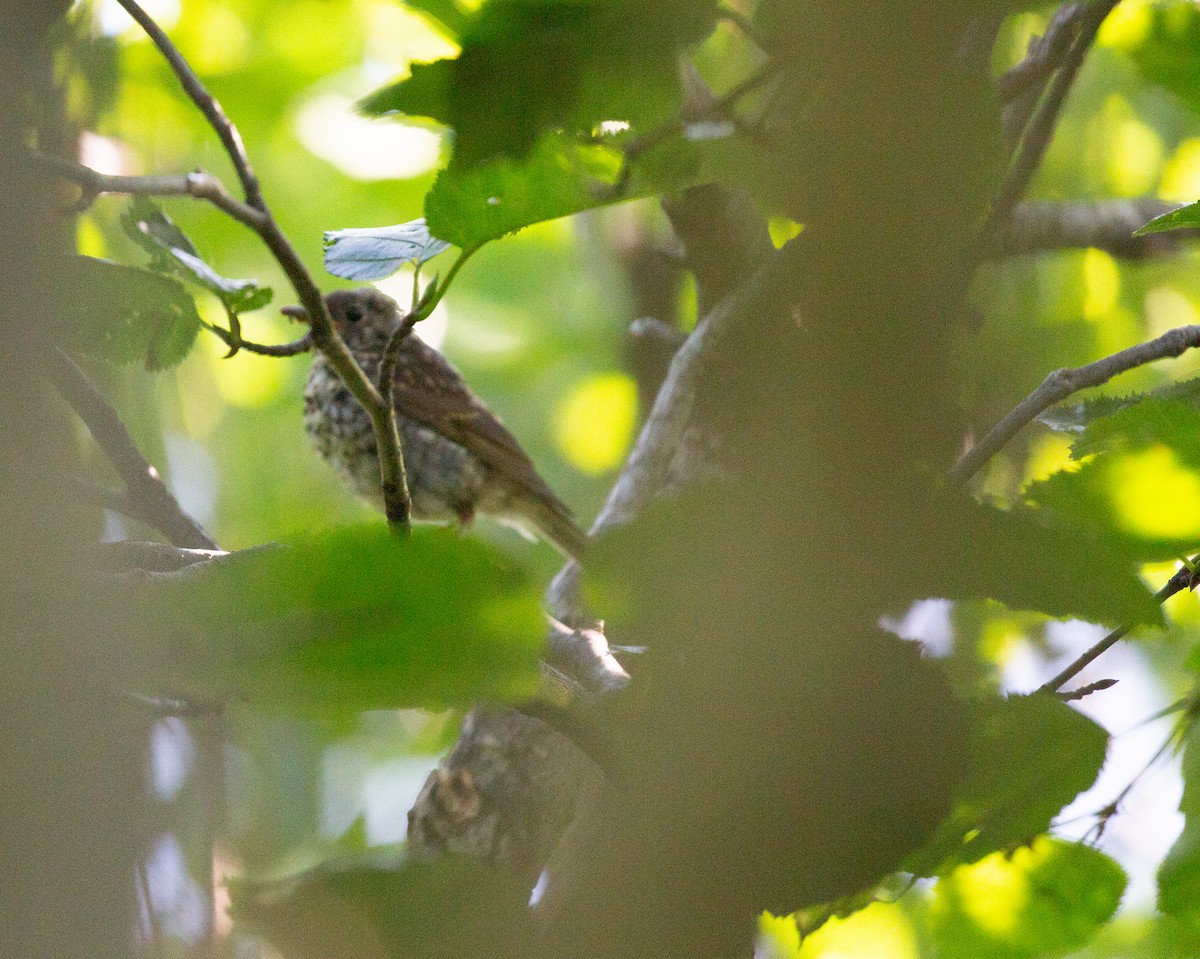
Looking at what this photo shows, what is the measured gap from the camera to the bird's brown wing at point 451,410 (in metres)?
4.31

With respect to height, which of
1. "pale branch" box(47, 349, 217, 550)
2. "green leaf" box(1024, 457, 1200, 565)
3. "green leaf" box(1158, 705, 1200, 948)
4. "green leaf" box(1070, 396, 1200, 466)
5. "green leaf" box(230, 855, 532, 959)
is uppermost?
"pale branch" box(47, 349, 217, 550)

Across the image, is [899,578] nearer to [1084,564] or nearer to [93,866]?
[1084,564]

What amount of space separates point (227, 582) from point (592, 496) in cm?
482

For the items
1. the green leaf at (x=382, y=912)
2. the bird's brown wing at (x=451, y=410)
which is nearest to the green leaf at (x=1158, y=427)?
the green leaf at (x=382, y=912)

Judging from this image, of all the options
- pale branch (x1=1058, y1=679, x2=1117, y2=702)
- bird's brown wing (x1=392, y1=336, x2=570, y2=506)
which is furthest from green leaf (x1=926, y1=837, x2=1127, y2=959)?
bird's brown wing (x1=392, y1=336, x2=570, y2=506)

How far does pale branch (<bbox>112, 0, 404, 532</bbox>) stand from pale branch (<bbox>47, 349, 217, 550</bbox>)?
66cm

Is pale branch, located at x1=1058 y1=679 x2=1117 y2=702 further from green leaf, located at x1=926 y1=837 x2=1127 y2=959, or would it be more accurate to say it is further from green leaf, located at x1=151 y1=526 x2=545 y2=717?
green leaf, located at x1=151 y1=526 x2=545 y2=717

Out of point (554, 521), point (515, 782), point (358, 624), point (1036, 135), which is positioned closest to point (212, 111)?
point (358, 624)

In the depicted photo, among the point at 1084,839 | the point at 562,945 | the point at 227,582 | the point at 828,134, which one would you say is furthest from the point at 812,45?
the point at 1084,839

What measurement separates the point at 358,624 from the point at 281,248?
558mm

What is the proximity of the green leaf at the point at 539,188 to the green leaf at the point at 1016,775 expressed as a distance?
550 mm

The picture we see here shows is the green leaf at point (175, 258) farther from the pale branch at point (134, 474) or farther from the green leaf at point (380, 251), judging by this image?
the pale branch at point (134, 474)

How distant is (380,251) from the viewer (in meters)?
1.21

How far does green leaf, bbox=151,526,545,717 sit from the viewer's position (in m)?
0.52
